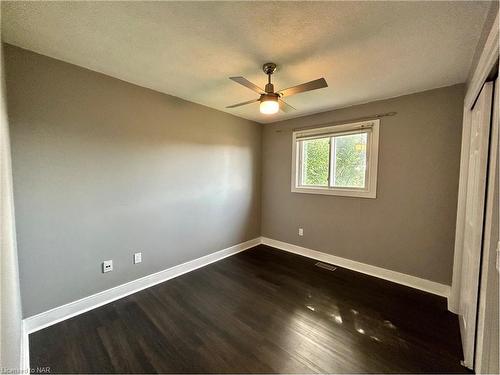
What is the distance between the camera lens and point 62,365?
145 centimetres

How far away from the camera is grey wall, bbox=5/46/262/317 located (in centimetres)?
174

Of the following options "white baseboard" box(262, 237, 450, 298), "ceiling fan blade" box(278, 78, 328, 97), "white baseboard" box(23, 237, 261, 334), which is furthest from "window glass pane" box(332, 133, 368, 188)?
"white baseboard" box(23, 237, 261, 334)

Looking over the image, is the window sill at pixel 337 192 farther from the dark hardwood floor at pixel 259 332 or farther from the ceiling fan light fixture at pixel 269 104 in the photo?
the ceiling fan light fixture at pixel 269 104

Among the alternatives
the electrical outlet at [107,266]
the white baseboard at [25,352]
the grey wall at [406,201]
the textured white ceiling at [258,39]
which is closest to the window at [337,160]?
the grey wall at [406,201]

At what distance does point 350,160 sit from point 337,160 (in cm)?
20

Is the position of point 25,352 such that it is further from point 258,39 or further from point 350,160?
point 350,160

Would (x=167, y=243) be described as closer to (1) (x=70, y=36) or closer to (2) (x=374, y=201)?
(1) (x=70, y=36)

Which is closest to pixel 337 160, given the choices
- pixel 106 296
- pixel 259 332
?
pixel 259 332

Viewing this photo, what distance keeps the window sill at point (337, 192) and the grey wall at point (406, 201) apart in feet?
0.22

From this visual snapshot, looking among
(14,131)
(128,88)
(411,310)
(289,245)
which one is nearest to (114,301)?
(14,131)

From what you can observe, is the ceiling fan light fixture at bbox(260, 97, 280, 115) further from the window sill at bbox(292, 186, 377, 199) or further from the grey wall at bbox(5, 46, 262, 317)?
the window sill at bbox(292, 186, 377, 199)

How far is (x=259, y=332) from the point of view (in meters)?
1.78

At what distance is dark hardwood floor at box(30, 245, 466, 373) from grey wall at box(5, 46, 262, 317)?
459 millimetres

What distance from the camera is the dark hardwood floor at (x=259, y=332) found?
1.48 metres
